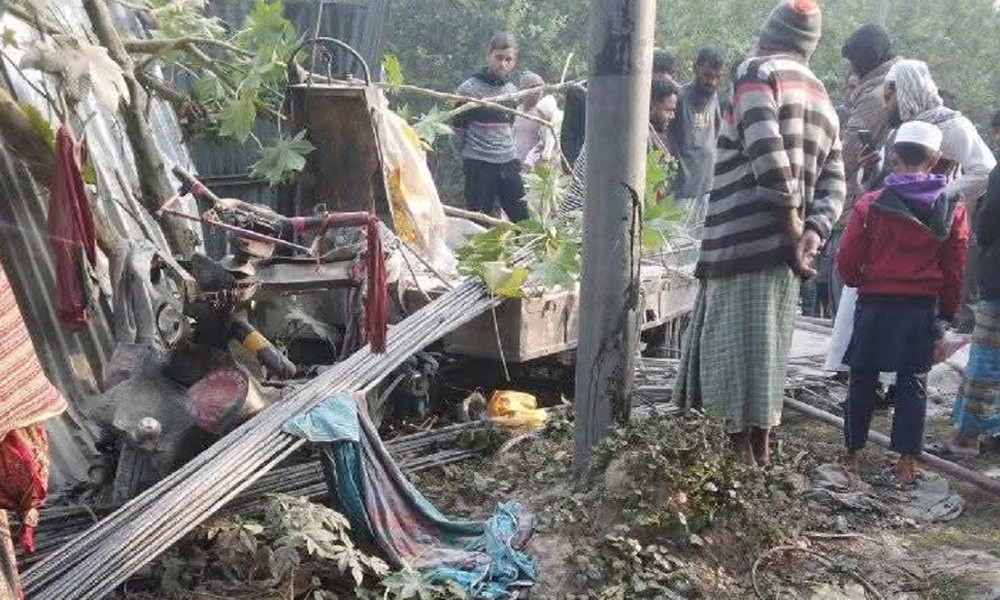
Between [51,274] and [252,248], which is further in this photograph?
[51,274]

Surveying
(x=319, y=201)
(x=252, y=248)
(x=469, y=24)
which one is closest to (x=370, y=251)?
(x=252, y=248)

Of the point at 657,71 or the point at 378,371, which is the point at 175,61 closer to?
the point at 378,371

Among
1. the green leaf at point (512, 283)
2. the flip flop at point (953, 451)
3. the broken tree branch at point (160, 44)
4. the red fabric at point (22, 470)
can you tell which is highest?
the broken tree branch at point (160, 44)

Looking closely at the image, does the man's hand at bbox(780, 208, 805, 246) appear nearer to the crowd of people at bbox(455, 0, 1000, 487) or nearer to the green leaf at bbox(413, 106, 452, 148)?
the crowd of people at bbox(455, 0, 1000, 487)

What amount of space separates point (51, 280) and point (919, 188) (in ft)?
13.6

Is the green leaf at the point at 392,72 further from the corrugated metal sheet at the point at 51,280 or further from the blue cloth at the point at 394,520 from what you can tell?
the blue cloth at the point at 394,520

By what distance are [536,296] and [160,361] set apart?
1.93 metres

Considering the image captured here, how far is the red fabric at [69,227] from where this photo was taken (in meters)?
4.08

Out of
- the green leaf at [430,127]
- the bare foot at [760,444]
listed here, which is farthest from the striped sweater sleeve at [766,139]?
the green leaf at [430,127]

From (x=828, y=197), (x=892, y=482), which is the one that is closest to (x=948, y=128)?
(x=828, y=197)

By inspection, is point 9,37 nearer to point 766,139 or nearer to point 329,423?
point 329,423

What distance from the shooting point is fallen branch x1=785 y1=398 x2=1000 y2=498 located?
15.9 ft

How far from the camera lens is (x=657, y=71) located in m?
7.99

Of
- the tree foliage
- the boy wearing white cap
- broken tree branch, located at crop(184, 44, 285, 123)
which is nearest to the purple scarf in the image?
the boy wearing white cap
